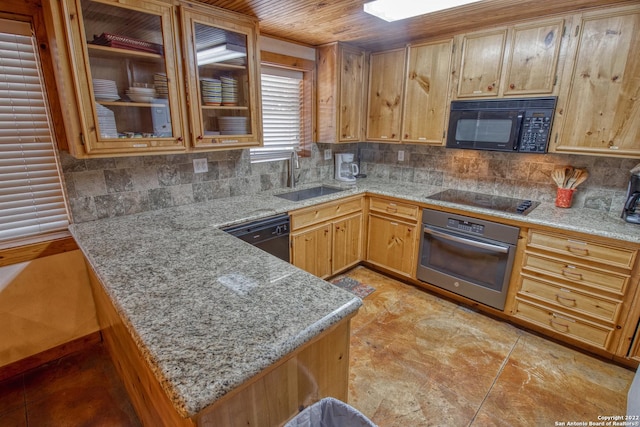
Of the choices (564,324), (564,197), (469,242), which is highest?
(564,197)

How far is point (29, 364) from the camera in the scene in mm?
2045

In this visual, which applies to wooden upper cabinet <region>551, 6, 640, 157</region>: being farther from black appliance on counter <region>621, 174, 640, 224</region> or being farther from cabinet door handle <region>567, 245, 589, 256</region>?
cabinet door handle <region>567, 245, 589, 256</region>

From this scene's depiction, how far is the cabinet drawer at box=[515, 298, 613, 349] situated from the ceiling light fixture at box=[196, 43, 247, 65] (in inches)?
108

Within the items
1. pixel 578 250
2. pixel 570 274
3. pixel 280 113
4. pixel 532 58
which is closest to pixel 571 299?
pixel 570 274

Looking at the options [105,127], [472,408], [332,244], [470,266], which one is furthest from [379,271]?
[105,127]

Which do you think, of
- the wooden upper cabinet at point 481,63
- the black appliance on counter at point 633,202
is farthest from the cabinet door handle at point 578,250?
the wooden upper cabinet at point 481,63

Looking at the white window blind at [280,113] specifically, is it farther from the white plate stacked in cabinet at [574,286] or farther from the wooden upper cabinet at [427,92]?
the white plate stacked in cabinet at [574,286]

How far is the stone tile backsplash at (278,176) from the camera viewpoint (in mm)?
2088

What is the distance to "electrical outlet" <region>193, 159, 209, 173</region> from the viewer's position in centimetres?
251

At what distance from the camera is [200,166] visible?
254cm

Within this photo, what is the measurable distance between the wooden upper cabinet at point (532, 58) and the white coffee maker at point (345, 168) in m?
1.53

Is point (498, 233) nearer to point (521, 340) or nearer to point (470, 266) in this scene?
point (470, 266)

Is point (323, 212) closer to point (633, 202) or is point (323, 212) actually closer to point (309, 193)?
point (309, 193)

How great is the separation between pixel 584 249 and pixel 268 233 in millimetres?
2128
